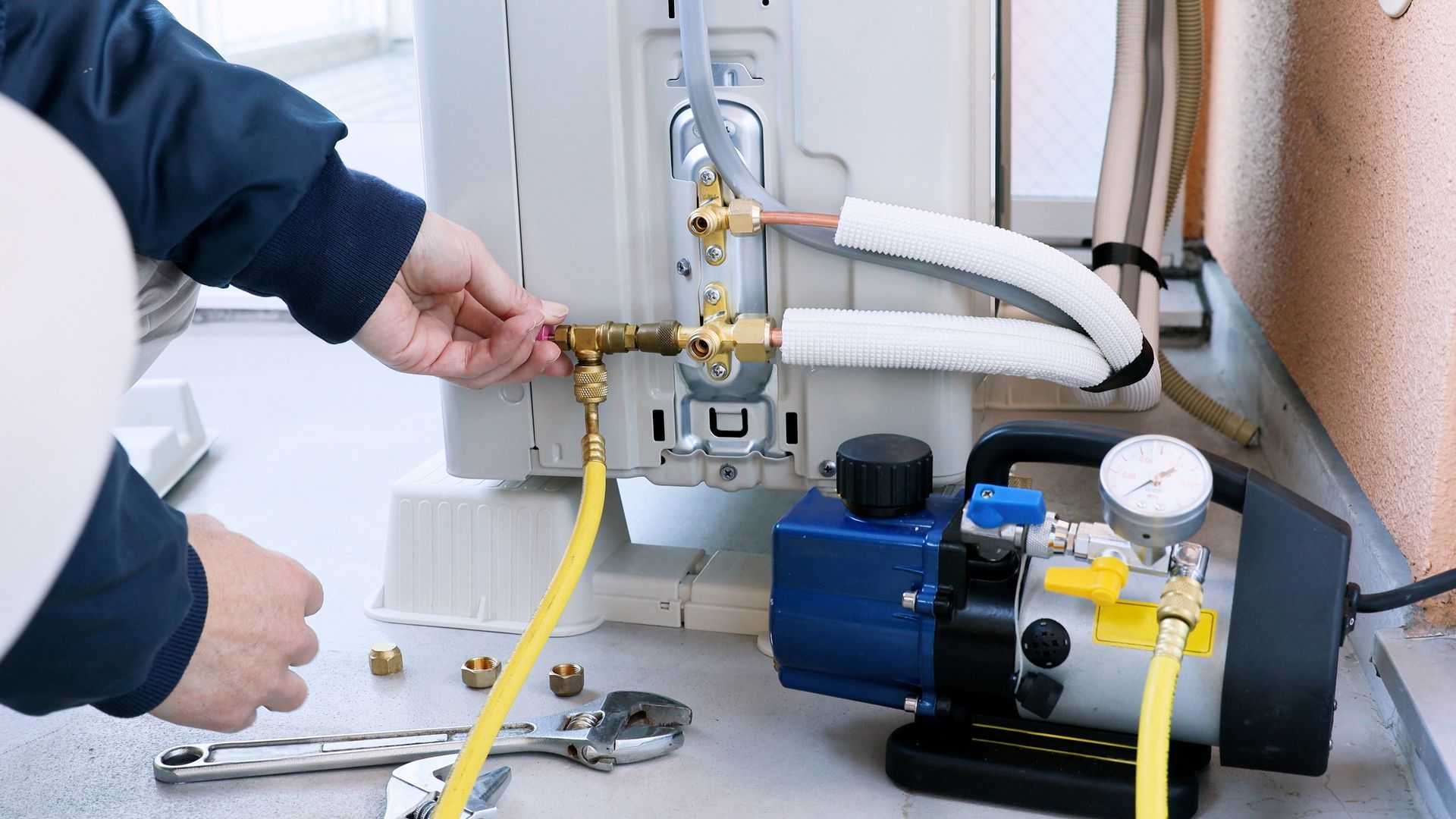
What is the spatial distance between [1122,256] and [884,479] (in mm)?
522

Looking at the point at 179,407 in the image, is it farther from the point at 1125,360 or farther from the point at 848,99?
the point at 1125,360

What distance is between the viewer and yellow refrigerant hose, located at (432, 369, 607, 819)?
0.66 metres

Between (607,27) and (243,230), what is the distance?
0.96 ft

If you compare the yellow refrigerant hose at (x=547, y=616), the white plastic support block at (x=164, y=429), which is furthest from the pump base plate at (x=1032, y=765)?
the white plastic support block at (x=164, y=429)

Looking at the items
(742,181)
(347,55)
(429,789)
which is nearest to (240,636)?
(429,789)

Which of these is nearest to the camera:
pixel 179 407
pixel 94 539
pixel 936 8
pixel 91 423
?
pixel 91 423

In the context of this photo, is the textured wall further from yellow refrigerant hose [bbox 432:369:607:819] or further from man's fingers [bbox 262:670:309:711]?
man's fingers [bbox 262:670:309:711]

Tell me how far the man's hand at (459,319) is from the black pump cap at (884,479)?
0.82ft

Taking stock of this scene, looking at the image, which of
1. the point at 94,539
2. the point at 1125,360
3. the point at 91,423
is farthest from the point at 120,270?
the point at 1125,360

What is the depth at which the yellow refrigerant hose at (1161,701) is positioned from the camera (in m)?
0.55

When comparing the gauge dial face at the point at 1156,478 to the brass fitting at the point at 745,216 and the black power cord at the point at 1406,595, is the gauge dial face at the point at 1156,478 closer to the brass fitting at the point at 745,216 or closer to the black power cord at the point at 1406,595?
the black power cord at the point at 1406,595

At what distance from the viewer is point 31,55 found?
635mm

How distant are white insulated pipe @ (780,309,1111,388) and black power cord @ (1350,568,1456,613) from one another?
0.24m

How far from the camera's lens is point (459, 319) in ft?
2.99
